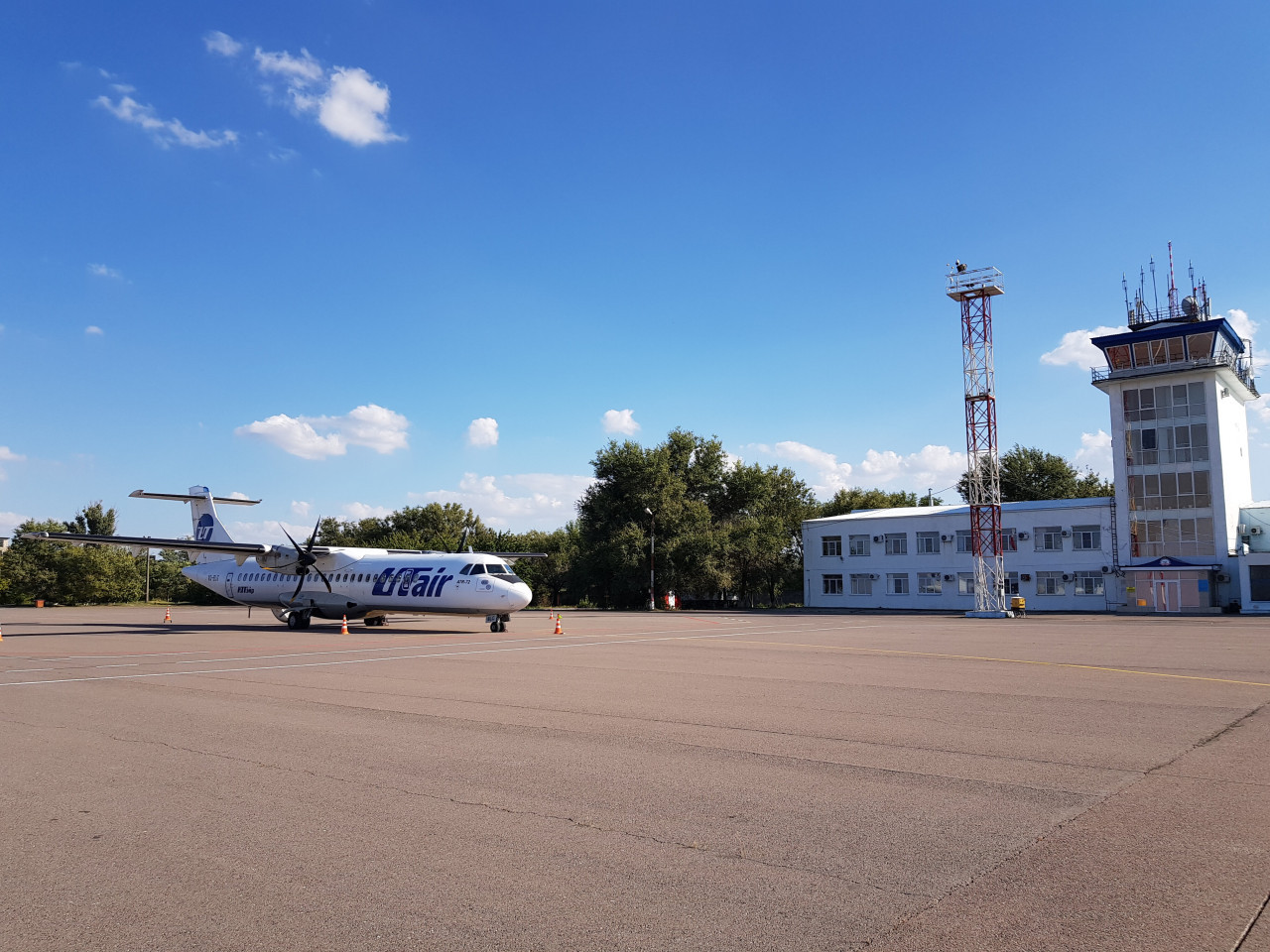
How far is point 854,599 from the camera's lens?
2398 inches

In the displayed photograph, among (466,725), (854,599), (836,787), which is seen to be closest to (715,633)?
(466,725)

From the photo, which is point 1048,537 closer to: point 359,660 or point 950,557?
point 950,557

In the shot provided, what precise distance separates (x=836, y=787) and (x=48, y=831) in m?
5.87

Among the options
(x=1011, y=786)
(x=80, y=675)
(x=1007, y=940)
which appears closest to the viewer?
(x=1007, y=940)

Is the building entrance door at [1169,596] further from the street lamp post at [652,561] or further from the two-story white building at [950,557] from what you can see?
the street lamp post at [652,561]

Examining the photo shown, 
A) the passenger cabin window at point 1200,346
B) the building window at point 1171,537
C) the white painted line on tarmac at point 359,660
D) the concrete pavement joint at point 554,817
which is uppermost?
the passenger cabin window at point 1200,346

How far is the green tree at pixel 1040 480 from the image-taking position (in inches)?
3113

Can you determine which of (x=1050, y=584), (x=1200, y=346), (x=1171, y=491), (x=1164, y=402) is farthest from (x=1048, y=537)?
(x=1200, y=346)

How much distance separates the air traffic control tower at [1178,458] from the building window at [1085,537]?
97cm

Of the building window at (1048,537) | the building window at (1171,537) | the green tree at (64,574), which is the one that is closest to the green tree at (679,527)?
the building window at (1048,537)

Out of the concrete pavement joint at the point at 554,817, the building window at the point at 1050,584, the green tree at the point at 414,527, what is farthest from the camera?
the green tree at the point at 414,527

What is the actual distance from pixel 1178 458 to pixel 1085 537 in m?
6.63

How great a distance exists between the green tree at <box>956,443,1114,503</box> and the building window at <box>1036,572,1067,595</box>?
26.0 meters

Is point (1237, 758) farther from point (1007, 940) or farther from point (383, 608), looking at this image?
point (383, 608)
